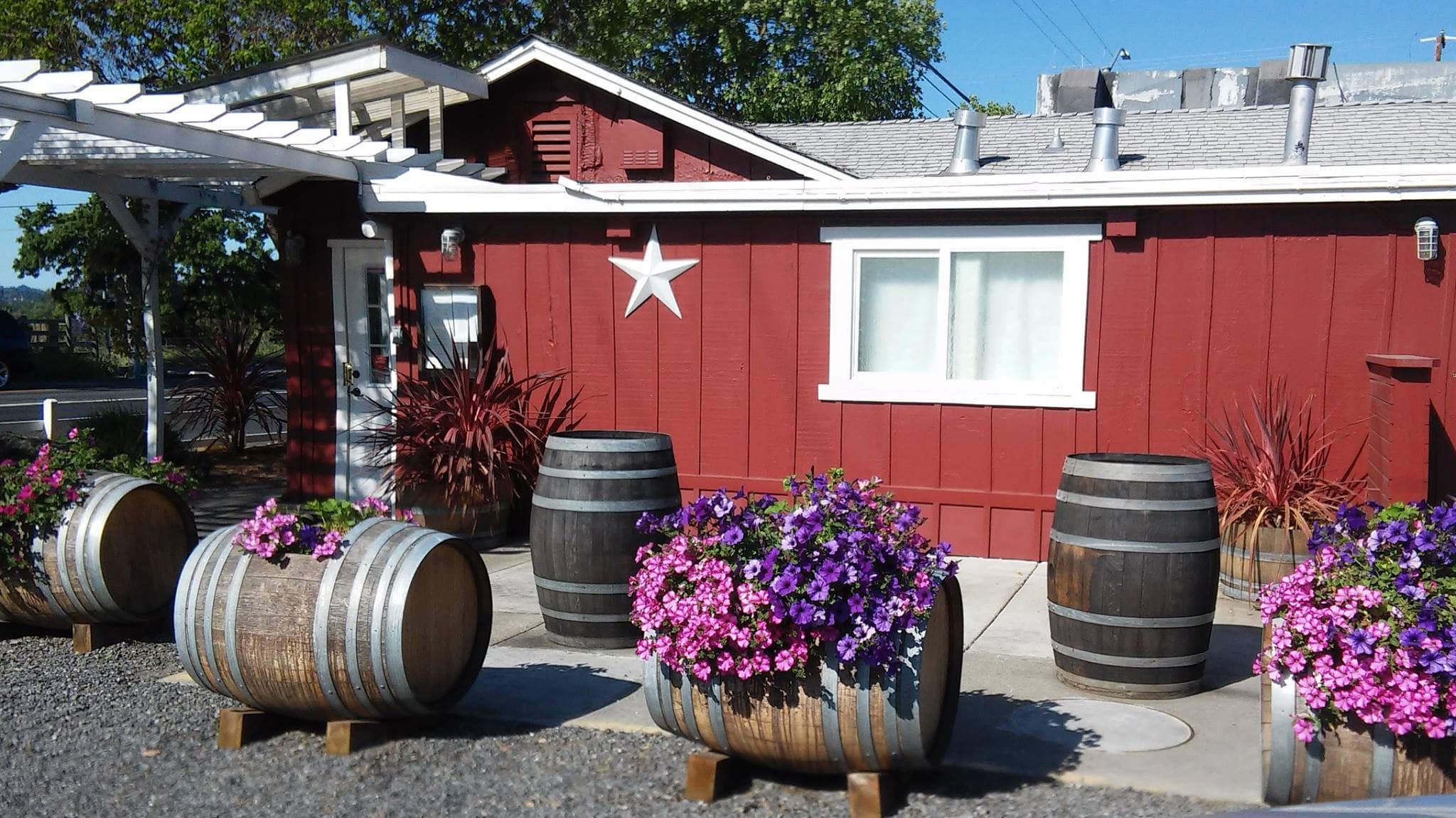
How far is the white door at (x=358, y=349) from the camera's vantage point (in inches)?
380

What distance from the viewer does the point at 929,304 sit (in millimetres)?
8234

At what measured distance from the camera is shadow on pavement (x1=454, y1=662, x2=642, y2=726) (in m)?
5.07

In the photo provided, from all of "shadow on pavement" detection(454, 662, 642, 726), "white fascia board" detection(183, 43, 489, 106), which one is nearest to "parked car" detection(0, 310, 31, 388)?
"white fascia board" detection(183, 43, 489, 106)

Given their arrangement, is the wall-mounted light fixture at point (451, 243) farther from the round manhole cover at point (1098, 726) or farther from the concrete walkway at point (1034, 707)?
the round manhole cover at point (1098, 726)

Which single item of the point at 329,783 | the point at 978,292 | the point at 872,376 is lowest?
the point at 329,783

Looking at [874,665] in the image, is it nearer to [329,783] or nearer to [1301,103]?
[329,783]

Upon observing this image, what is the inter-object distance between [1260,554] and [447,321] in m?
5.70

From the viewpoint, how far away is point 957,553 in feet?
27.1

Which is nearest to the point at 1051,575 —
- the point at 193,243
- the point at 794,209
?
the point at 794,209

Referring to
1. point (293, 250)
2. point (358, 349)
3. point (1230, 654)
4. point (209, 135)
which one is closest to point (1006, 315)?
point (1230, 654)

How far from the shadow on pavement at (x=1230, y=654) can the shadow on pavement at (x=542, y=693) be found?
8.31 feet

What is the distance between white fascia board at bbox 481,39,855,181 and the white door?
227cm

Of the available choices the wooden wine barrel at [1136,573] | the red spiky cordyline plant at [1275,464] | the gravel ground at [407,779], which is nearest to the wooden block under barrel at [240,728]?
the gravel ground at [407,779]

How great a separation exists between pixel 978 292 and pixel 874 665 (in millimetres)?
4651
